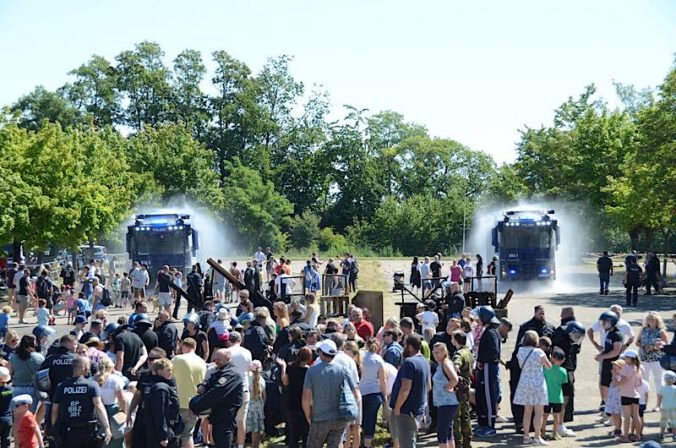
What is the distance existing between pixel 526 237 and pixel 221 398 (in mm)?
27599

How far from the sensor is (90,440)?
10117 millimetres

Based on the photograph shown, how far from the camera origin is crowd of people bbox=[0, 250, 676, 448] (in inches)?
409

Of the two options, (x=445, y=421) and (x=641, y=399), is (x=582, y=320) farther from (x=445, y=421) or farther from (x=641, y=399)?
(x=445, y=421)

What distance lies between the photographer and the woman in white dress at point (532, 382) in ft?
41.4

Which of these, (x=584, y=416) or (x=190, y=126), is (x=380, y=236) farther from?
(x=584, y=416)

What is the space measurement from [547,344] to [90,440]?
6.03 metres

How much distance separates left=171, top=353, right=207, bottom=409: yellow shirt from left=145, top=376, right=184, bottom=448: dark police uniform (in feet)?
2.92

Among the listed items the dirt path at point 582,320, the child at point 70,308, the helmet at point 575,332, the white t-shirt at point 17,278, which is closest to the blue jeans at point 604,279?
the dirt path at point 582,320

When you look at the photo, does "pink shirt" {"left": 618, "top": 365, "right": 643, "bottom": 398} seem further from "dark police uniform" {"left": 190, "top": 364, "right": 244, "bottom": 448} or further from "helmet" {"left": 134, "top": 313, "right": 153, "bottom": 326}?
"helmet" {"left": 134, "top": 313, "right": 153, "bottom": 326}

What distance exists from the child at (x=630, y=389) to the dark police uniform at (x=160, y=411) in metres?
5.96

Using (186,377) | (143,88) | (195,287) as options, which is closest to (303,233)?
(143,88)

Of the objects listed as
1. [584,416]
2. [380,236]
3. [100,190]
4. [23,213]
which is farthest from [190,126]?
[584,416]

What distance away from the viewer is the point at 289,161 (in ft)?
288

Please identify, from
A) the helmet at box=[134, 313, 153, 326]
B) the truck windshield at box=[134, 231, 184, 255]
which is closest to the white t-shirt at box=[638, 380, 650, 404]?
the helmet at box=[134, 313, 153, 326]
